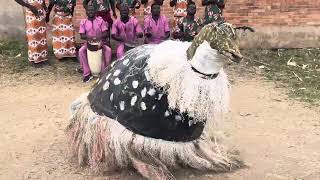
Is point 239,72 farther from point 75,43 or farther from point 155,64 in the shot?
point 155,64

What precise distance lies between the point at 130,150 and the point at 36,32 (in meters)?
4.21

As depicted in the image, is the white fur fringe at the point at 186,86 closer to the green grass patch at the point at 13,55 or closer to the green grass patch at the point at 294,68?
the green grass patch at the point at 294,68

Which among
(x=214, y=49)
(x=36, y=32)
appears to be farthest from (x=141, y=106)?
(x=36, y=32)

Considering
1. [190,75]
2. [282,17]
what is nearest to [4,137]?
[190,75]

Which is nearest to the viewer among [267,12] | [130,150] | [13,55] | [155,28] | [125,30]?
[130,150]

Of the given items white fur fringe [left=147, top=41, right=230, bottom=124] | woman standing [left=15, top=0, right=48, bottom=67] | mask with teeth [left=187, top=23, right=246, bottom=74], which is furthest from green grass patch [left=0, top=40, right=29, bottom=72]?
mask with teeth [left=187, top=23, right=246, bottom=74]

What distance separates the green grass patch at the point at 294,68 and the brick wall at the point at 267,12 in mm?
480

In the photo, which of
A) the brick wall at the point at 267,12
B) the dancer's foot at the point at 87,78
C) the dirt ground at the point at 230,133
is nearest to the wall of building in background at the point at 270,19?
the brick wall at the point at 267,12

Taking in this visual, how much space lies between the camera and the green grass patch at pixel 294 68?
7.26m

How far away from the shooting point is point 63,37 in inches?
328

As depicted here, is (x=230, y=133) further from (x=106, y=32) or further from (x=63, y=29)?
(x=63, y=29)

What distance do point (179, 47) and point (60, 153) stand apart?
1687 mm

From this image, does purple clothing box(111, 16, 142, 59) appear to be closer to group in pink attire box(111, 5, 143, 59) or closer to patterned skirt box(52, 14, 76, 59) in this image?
group in pink attire box(111, 5, 143, 59)

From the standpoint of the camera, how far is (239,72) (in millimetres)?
8141
